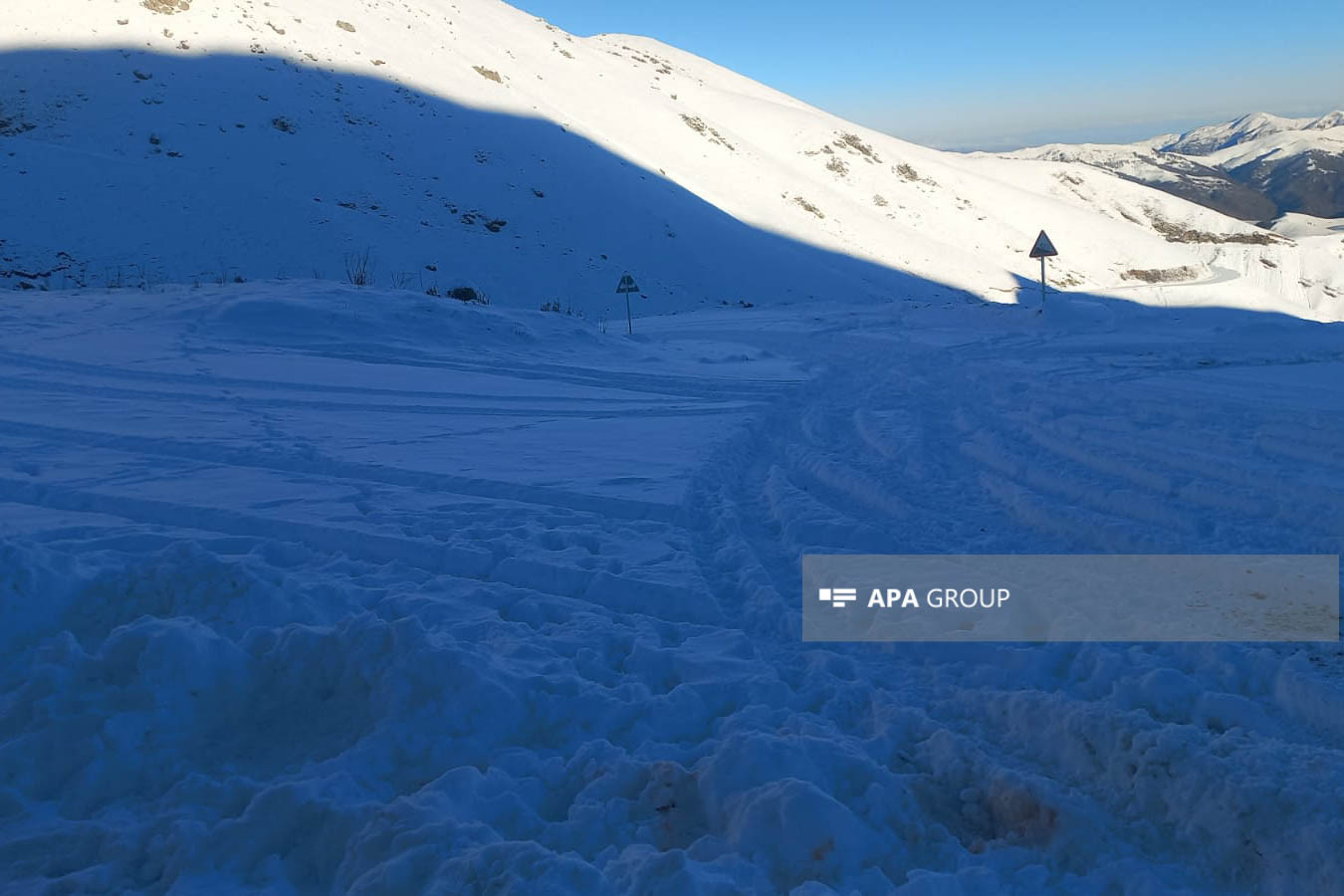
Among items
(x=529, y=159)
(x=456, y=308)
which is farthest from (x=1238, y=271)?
(x=456, y=308)

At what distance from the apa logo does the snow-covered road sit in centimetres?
18

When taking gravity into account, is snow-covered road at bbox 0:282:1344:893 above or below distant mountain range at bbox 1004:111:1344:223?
below

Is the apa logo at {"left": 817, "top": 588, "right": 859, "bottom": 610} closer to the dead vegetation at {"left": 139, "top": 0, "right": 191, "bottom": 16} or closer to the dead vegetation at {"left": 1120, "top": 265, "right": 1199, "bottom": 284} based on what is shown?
the dead vegetation at {"left": 139, "top": 0, "right": 191, "bottom": 16}

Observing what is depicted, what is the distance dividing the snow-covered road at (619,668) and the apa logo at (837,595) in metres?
0.18

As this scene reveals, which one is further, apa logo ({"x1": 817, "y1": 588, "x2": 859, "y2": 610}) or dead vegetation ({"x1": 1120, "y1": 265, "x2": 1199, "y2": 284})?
dead vegetation ({"x1": 1120, "y1": 265, "x2": 1199, "y2": 284})

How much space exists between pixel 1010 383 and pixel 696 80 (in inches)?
2053

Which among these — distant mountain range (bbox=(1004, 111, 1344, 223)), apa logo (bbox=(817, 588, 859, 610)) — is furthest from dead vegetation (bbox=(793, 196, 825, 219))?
distant mountain range (bbox=(1004, 111, 1344, 223))

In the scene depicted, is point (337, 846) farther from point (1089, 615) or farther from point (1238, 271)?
point (1238, 271)

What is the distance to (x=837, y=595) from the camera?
4.60 m

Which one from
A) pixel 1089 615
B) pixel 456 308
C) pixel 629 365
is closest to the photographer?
pixel 1089 615

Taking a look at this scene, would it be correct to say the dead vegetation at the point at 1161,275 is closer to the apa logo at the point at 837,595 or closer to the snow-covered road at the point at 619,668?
the snow-covered road at the point at 619,668

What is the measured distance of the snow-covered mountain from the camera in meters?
22.8

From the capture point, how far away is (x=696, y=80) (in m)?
56.3

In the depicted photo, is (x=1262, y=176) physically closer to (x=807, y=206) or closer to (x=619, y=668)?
(x=807, y=206)
